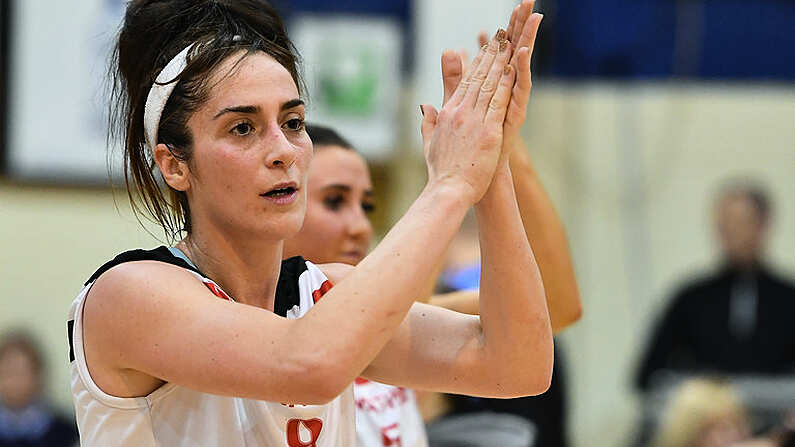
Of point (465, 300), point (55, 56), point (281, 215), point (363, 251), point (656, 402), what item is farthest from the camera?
point (55, 56)

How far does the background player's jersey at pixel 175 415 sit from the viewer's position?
2.19 m

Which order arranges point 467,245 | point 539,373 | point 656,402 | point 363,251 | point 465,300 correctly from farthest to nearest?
1. point 656,402
2. point 467,245
3. point 363,251
4. point 465,300
5. point 539,373

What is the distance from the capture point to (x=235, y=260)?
7.63ft

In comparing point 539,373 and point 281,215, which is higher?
point 281,215

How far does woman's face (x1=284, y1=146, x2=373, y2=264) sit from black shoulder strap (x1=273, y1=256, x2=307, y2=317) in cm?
63

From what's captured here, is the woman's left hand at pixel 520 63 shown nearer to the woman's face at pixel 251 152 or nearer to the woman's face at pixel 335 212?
the woman's face at pixel 251 152

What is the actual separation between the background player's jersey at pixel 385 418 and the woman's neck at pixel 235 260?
0.85 meters

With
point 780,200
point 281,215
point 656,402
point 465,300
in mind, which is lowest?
point 656,402

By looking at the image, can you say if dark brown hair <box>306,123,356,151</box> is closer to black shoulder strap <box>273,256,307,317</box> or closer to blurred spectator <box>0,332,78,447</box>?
black shoulder strap <box>273,256,307,317</box>

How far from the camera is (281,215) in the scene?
2.20 metres

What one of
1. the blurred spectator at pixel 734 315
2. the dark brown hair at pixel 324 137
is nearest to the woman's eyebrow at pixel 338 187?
the dark brown hair at pixel 324 137

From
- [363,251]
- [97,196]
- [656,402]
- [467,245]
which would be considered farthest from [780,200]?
[363,251]

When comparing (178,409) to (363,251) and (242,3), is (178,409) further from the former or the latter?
(363,251)

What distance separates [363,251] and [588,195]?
4544 millimetres
